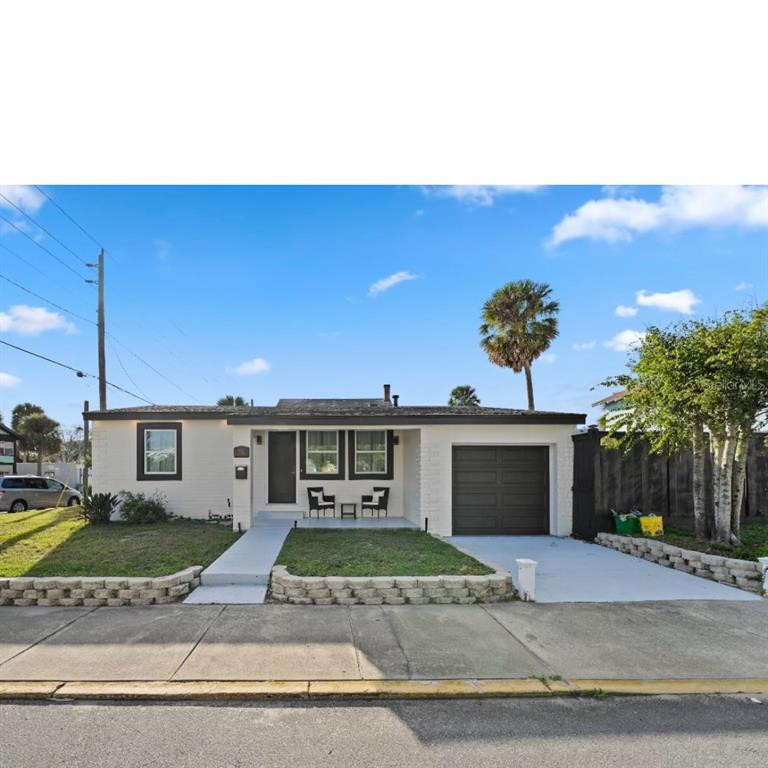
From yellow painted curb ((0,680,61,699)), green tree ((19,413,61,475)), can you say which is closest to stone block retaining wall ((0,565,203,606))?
yellow painted curb ((0,680,61,699))

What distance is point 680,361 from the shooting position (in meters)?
8.34

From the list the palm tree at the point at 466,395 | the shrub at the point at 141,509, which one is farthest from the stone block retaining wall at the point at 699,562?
the palm tree at the point at 466,395

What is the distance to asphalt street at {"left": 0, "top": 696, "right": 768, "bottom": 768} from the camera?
3262 mm

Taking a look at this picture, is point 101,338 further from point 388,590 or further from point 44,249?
point 388,590

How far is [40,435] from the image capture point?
38.3 meters

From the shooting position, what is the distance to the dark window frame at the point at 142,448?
504 inches

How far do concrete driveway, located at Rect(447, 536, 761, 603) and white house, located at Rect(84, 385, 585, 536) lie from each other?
1006 mm

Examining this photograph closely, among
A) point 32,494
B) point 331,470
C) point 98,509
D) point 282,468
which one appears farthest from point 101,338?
point 331,470

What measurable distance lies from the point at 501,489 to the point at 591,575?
3.65 meters

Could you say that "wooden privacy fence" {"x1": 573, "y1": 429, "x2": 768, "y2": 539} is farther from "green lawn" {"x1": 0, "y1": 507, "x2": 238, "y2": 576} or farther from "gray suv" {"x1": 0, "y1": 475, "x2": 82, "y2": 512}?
"gray suv" {"x1": 0, "y1": 475, "x2": 82, "y2": 512}

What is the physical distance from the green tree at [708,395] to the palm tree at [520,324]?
45.0 feet

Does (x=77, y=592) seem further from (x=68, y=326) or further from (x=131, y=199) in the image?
(x=68, y=326)

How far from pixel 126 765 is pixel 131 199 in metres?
12.7
